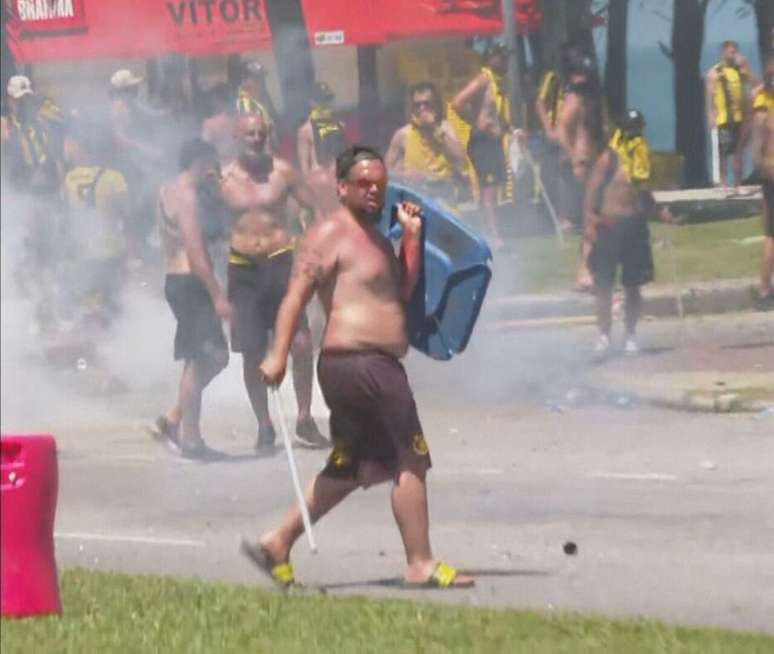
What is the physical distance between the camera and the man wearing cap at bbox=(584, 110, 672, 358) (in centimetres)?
1560

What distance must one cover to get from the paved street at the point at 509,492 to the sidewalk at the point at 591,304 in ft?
0.39

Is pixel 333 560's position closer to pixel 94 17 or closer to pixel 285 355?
pixel 285 355

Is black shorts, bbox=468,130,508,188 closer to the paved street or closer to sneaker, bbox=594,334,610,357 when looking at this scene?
the paved street

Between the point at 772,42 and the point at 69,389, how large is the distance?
17.7 feet

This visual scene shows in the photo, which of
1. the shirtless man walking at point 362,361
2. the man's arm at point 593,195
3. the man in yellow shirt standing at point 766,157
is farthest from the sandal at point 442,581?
the man's arm at point 593,195

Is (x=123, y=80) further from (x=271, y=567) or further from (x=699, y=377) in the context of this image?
(x=271, y=567)

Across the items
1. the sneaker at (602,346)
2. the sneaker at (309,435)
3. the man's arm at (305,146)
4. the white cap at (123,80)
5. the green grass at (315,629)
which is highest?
the white cap at (123,80)

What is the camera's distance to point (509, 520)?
10.7 metres

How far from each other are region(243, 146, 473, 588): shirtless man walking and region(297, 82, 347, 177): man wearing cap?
684 cm

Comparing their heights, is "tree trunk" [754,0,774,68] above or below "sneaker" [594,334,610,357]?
above

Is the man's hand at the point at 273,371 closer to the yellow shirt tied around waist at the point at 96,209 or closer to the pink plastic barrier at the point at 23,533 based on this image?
the pink plastic barrier at the point at 23,533

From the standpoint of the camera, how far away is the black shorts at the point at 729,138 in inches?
603

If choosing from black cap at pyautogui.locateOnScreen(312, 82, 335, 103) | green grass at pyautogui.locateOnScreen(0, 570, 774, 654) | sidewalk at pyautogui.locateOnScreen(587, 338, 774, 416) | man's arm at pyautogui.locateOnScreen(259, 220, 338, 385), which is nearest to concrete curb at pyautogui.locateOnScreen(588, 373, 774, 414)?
sidewalk at pyautogui.locateOnScreen(587, 338, 774, 416)

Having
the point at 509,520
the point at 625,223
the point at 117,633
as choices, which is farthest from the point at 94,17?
the point at 117,633
